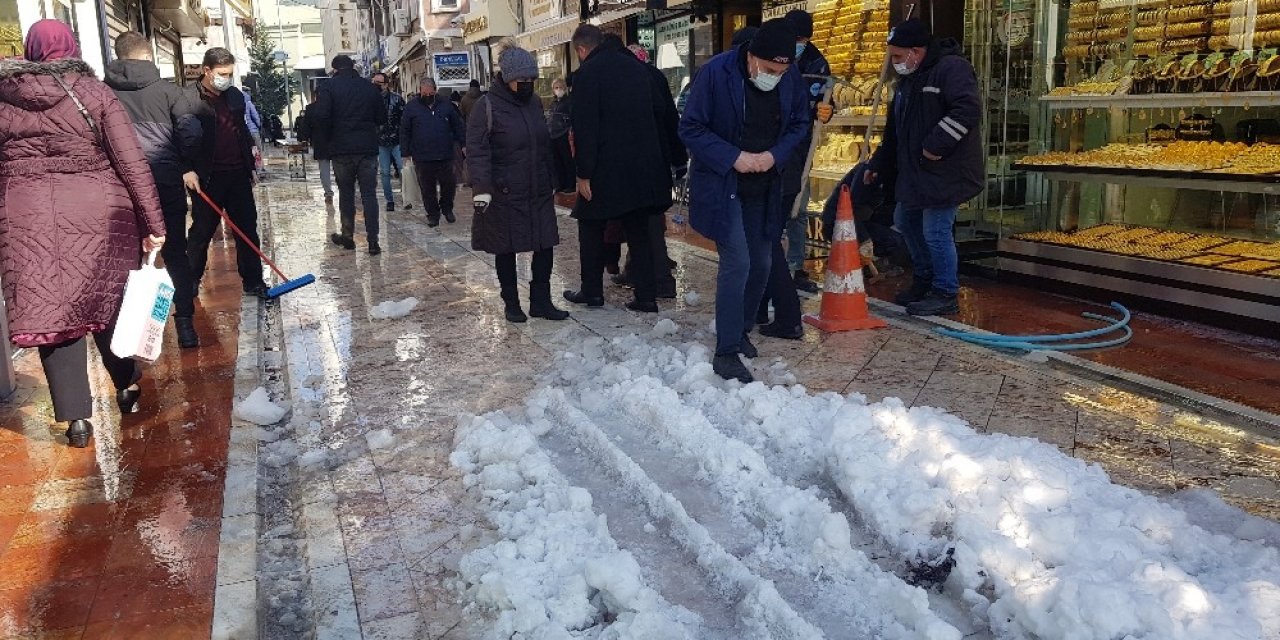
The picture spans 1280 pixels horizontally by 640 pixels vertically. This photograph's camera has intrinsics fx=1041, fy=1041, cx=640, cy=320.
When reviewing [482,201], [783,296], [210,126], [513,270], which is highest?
[210,126]

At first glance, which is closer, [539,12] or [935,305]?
[935,305]

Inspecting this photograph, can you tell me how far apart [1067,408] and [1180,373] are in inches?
41.4

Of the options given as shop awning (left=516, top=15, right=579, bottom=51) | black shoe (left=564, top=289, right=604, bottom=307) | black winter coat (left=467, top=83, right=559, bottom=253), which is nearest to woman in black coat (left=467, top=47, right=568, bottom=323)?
black winter coat (left=467, top=83, right=559, bottom=253)

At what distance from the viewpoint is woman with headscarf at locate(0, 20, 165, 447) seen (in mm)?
4645

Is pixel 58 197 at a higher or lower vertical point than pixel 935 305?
higher

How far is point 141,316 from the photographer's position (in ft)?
15.9

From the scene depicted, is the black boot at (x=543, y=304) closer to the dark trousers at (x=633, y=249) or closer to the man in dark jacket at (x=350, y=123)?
the dark trousers at (x=633, y=249)

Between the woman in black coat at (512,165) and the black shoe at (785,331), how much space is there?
1665mm

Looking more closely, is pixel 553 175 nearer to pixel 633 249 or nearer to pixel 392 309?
pixel 633 249

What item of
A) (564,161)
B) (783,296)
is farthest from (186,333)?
(783,296)

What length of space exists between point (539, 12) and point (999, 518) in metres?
17.8

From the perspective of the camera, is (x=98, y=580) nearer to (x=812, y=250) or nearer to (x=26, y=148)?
(x=26, y=148)

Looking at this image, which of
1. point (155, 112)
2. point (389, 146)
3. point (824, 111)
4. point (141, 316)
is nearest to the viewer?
point (141, 316)

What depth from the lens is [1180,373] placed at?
5598mm
